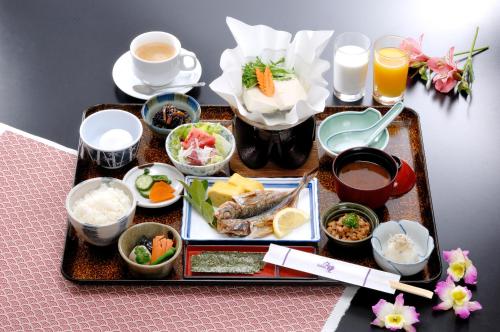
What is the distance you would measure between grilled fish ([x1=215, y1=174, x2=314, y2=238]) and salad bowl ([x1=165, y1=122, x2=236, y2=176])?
188 millimetres

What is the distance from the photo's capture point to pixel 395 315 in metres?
2.44

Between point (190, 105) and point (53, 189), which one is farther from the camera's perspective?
point (190, 105)

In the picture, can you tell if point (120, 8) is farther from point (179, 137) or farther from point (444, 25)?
point (444, 25)

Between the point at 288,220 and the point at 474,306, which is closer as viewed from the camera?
the point at 474,306

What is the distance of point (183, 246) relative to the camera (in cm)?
264

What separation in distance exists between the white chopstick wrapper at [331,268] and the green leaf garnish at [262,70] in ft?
1.80

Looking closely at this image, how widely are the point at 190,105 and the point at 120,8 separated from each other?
0.71 metres

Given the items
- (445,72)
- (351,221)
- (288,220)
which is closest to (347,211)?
(351,221)

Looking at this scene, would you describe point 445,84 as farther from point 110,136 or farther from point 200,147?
point 110,136

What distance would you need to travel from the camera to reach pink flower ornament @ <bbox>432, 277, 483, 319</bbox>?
2475mm

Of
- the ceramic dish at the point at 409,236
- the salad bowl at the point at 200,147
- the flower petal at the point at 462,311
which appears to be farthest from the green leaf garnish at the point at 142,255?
the flower petal at the point at 462,311

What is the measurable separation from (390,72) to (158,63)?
0.78 m

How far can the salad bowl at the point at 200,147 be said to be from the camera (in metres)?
2.83

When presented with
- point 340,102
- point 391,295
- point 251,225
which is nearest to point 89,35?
point 340,102
